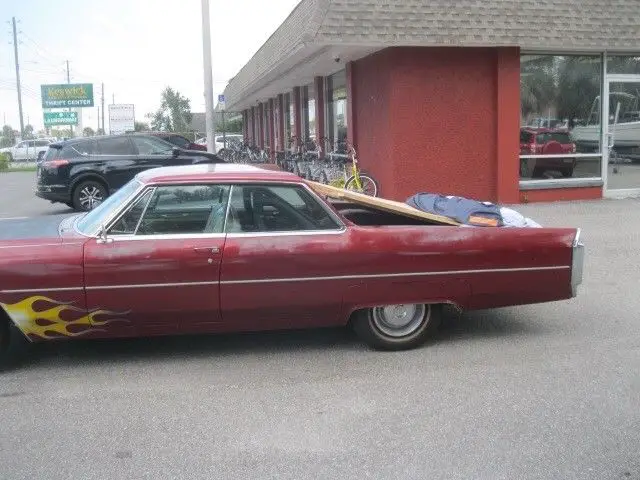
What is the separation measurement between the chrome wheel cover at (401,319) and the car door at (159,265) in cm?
122

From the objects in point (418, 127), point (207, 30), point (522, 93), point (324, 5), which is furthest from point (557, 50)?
point (207, 30)

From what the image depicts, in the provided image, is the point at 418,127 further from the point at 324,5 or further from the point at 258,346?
the point at 258,346

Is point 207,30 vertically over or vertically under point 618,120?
over

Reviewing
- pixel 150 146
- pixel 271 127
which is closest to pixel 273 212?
pixel 150 146

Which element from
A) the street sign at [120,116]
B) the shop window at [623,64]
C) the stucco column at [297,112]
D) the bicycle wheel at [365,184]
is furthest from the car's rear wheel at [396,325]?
the street sign at [120,116]

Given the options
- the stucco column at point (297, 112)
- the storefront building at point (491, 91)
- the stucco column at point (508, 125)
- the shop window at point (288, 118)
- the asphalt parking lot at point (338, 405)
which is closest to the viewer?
the asphalt parking lot at point (338, 405)

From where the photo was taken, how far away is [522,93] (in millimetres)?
13062

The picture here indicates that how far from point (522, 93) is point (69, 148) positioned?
8922 millimetres

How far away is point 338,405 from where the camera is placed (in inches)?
172

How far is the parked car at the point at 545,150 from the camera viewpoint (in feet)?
43.6

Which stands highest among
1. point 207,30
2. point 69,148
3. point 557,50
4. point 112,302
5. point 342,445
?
point 207,30

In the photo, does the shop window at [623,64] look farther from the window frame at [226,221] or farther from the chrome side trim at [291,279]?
the window frame at [226,221]

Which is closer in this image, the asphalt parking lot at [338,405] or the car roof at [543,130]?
the asphalt parking lot at [338,405]

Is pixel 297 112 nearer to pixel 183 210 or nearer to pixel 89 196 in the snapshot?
pixel 89 196
